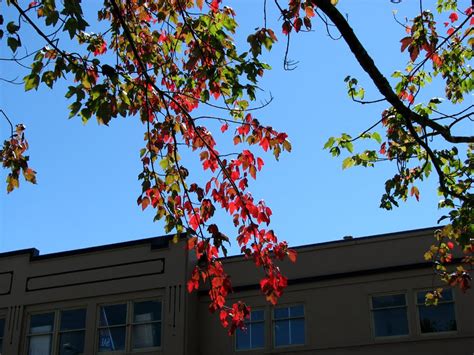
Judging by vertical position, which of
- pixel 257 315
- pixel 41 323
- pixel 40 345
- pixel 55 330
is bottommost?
pixel 40 345

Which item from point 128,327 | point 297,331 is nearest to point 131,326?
point 128,327

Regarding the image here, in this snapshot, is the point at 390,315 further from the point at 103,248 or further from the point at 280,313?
the point at 103,248

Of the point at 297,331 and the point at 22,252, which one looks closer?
the point at 297,331

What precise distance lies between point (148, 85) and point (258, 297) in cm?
1334

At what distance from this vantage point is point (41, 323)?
74.1ft

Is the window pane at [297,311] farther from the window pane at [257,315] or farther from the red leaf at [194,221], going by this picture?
the red leaf at [194,221]

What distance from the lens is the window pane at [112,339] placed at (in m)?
21.4

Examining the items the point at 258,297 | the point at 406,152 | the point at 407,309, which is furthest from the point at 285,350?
the point at 406,152

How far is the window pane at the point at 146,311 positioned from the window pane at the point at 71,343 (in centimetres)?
182

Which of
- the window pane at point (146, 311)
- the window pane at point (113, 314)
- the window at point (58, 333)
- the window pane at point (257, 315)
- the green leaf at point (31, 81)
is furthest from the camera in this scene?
the window at point (58, 333)

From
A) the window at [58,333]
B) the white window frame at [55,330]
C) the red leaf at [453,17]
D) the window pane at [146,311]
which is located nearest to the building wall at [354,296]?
the window pane at [146,311]

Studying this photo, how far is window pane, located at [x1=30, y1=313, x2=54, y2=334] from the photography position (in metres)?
22.4

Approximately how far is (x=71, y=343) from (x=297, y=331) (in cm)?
681

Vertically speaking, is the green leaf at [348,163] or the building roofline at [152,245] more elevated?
the building roofline at [152,245]
